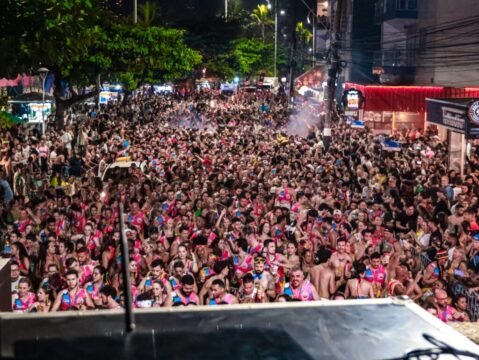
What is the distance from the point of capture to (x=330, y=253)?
10789 mm

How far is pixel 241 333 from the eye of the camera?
4230mm

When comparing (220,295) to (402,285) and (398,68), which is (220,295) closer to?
(402,285)

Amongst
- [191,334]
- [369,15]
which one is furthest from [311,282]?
[369,15]

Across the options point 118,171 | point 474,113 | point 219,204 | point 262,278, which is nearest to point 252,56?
point 474,113

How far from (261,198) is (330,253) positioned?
4358 millimetres

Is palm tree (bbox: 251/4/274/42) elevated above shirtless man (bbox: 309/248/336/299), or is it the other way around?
palm tree (bbox: 251/4/274/42)

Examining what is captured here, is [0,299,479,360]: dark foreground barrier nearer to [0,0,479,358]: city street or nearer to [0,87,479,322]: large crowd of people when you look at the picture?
[0,0,479,358]: city street

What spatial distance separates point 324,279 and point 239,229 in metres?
2.39

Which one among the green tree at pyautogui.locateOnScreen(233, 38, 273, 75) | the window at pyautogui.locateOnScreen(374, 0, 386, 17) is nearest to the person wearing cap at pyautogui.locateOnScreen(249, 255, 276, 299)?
the window at pyautogui.locateOnScreen(374, 0, 386, 17)

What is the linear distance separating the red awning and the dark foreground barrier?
31117 millimetres

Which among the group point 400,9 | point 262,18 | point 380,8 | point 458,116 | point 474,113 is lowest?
point 458,116

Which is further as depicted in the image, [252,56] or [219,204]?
[252,56]

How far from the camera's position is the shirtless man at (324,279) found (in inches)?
402

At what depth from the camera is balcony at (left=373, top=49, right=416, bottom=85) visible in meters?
41.9
